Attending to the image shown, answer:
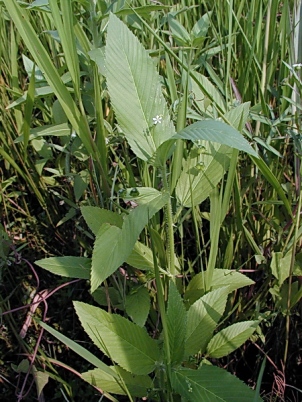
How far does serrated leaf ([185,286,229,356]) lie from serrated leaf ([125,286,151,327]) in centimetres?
8

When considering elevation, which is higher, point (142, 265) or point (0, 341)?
point (142, 265)

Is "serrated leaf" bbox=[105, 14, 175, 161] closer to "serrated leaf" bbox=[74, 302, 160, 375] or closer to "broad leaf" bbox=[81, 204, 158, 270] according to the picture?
"broad leaf" bbox=[81, 204, 158, 270]

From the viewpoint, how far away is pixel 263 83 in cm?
112

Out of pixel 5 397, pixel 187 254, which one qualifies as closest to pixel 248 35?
pixel 187 254

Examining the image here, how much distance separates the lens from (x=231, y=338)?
33.8 inches

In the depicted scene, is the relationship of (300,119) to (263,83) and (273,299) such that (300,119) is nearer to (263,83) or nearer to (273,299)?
(263,83)

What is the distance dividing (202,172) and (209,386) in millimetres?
350

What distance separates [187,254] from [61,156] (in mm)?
408

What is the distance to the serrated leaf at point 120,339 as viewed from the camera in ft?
2.54

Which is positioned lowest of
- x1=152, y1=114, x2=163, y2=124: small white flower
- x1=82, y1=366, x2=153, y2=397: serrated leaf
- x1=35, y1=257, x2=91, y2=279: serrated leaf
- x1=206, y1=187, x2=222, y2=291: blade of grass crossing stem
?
x1=82, y1=366, x2=153, y2=397: serrated leaf

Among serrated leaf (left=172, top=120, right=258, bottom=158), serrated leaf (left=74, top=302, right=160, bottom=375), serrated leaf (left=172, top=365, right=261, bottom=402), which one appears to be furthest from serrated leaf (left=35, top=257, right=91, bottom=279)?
serrated leaf (left=172, top=120, right=258, bottom=158)

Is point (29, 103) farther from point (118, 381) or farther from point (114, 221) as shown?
point (118, 381)

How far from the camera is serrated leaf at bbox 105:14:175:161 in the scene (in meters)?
0.77

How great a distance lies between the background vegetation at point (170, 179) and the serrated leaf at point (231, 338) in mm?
67
